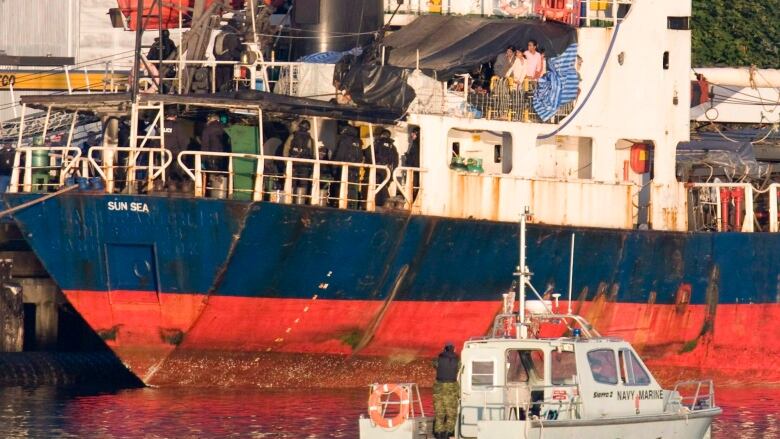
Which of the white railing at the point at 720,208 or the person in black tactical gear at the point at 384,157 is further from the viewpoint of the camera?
the white railing at the point at 720,208

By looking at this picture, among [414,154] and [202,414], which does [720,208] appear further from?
[202,414]

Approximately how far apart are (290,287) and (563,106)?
301 inches

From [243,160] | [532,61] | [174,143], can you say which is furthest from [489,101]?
[174,143]

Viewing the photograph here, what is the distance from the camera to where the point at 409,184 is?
114ft

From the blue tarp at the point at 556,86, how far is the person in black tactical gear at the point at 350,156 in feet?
14.5

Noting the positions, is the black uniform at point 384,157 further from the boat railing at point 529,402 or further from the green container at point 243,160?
the boat railing at point 529,402

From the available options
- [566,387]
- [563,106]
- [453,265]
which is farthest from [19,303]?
[566,387]

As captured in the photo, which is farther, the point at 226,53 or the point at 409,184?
the point at 226,53

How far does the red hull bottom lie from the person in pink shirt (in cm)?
475

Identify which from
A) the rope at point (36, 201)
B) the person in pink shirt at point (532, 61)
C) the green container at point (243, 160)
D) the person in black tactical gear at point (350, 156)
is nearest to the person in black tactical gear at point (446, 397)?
the green container at point (243, 160)

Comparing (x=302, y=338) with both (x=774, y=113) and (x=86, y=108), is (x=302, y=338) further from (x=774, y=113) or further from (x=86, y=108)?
(x=774, y=113)

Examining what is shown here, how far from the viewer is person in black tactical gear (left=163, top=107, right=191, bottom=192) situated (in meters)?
32.2

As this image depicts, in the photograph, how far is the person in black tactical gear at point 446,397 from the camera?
80.4 ft

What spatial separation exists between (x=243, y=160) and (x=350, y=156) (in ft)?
6.75
